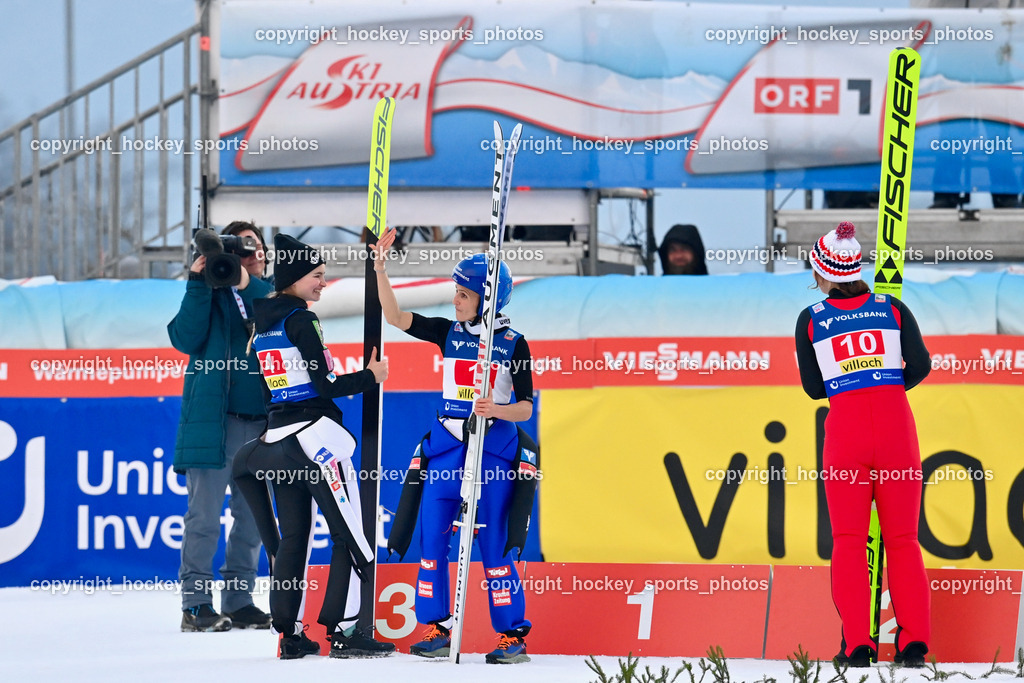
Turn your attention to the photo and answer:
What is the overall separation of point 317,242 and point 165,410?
1.58m

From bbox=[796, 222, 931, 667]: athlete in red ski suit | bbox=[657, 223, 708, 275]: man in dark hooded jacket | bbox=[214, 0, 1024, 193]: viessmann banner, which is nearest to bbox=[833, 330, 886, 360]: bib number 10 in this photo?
bbox=[796, 222, 931, 667]: athlete in red ski suit

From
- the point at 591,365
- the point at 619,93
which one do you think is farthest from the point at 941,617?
the point at 619,93

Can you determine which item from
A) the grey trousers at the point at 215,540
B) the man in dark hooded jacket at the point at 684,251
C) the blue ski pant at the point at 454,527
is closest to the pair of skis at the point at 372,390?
the blue ski pant at the point at 454,527

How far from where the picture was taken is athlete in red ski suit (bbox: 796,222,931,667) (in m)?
4.95

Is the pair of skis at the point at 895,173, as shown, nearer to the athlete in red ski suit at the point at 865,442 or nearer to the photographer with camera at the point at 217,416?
the athlete in red ski suit at the point at 865,442

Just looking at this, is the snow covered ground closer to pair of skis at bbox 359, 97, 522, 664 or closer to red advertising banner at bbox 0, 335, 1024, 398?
pair of skis at bbox 359, 97, 522, 664

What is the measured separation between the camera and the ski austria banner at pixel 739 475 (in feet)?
24.4

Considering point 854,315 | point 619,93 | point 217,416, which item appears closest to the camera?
point 854,315

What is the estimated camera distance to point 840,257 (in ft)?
16.8

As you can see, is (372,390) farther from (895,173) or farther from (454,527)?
(895,173)

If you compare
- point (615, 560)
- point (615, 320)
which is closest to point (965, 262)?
point (615, 320)

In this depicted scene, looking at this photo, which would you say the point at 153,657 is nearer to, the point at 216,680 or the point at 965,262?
the point at 216,680

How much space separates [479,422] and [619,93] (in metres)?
3.95

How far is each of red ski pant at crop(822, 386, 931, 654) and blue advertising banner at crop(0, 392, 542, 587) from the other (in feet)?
11.3
